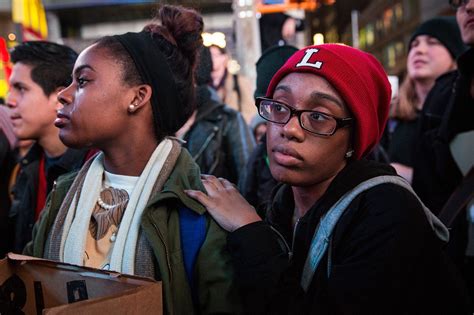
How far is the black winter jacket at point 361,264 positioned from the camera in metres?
1.67

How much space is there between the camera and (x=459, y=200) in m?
Result: 2.64

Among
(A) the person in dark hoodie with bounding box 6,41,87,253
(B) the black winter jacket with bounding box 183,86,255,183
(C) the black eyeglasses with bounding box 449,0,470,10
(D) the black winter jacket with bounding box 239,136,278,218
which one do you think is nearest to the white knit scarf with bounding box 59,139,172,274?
(A) the person in dark hoodie with bounding box 6,41,87,253

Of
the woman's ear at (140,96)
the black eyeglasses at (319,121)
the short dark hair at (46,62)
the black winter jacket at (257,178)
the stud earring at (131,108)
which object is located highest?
the short dark hair at (46,62)

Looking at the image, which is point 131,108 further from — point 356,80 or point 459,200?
point 459,200

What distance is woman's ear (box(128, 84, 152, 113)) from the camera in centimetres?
218

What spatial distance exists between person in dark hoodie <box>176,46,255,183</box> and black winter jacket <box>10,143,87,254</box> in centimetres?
121

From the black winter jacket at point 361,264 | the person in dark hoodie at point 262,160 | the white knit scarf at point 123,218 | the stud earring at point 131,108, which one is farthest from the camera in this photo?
the person in dark hoodie at point 262,160

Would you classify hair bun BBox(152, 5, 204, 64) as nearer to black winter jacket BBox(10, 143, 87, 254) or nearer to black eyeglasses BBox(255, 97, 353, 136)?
black eyeglasses BBox(255, 97, 353, 136)

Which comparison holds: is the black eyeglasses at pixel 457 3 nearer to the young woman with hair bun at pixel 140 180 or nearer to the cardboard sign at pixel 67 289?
the young woman with hair bun at pixel 140 180

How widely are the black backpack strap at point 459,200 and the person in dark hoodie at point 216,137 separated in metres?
1.87

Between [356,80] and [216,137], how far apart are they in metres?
2.45

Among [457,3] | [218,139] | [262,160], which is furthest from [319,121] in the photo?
[218,139]

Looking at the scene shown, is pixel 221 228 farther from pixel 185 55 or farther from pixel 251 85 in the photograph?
pixel 251 85

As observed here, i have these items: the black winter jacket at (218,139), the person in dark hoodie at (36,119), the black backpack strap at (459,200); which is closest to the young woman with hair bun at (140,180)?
the person in dark hoodie at (36,119)
